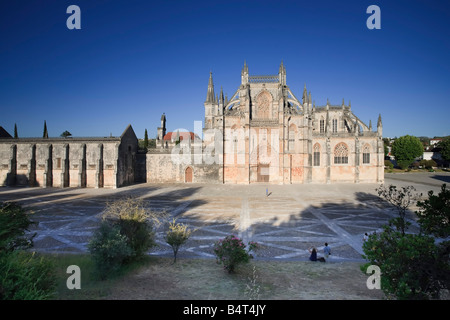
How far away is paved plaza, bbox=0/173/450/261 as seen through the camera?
1156 centimetres

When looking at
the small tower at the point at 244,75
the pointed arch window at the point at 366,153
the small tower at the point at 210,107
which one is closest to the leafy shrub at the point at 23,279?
the small tower at the point at 210,107

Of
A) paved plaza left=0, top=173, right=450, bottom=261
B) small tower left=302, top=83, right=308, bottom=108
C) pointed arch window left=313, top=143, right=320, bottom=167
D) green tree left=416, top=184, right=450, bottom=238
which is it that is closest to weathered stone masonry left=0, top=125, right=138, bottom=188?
paved plaza left=0, top=173, right=450, bottom=261

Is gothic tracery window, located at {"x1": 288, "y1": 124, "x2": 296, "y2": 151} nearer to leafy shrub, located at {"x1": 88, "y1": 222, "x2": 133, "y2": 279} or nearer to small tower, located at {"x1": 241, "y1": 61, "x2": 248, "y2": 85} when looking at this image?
small tower, located at {"x1": 241, "y1": 61, "x2": 248, "y2": 85}

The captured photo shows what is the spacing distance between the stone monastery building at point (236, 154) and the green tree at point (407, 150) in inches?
1319

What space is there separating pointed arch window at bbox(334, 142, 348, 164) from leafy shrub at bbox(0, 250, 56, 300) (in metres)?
39.6

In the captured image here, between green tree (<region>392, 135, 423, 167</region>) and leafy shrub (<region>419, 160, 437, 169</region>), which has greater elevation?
green tree (<region>392, 135, 423, 167</region>)

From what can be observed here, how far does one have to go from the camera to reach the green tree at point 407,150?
205 feet

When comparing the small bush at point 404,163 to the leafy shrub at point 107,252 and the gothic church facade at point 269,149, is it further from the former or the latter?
the leafy shrub at point 107,252

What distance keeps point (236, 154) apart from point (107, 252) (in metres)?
29.5

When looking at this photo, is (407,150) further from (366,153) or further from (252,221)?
(252,221)

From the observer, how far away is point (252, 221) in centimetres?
1608

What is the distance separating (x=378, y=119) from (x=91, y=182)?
45.6 metres

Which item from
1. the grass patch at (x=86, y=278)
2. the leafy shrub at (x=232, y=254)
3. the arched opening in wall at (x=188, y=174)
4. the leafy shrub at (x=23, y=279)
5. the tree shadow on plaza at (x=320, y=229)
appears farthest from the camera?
the arched opening in wall at (x=188, y=174)

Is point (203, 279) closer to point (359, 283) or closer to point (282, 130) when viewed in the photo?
point (359, 283)
